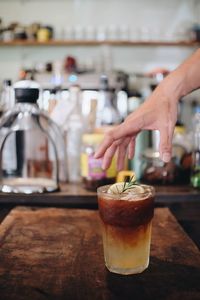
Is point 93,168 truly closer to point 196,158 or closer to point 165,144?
Result: point 196,158

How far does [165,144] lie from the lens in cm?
111

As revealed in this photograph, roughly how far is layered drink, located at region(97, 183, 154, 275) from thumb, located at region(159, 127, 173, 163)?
11 centimetres

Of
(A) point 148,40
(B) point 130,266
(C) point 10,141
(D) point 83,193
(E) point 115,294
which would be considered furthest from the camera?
(A) point 148,40

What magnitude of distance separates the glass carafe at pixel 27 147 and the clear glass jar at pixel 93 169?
0.36 feet

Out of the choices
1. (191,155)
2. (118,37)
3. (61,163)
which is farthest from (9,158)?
(118,37)

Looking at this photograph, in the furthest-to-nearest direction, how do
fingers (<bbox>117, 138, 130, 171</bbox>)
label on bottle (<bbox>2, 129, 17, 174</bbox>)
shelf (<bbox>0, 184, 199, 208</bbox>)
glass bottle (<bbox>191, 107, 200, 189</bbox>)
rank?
label on bottle (<bbox>2, 129, 17, 174</bbox>) < glass bottle (<bbox>191, 107, 200, 189</bbox>) < shelf (<bbox>0, 184, 199, 208</bbox>) < fingers (<bbox>117, 138, 130, 171</bbox>)

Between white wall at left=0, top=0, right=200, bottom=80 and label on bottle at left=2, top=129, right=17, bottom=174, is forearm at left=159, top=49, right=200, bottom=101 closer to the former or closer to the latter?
label on bottle at left=2, top=129, right=17, bottom=174

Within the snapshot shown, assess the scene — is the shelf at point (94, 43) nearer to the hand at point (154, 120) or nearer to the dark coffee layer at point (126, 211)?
the hand at point (154, 120)

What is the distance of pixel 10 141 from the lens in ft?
6.08

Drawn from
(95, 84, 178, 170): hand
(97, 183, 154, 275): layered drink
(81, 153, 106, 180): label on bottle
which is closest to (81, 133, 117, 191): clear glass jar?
(81, 153, 106, 180): label on bottle

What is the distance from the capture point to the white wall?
5.12 metres

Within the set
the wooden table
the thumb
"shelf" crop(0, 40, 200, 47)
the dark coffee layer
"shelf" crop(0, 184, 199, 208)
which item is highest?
"shelf" crop(0, 40, 200, 47)

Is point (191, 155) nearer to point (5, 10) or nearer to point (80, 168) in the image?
point (80, 168)

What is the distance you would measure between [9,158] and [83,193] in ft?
1.30
